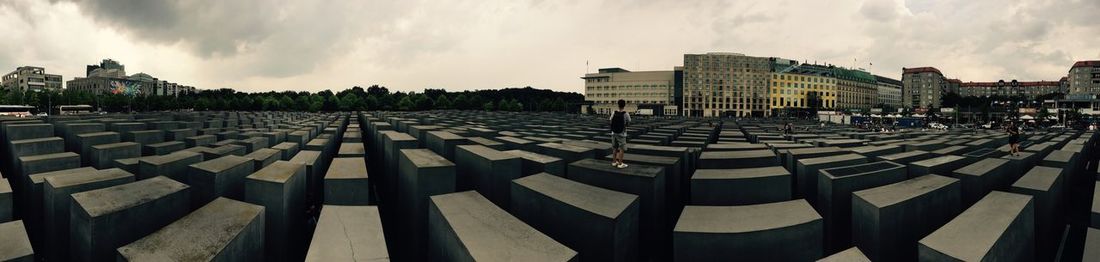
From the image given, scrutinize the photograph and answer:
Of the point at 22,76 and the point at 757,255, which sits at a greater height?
the point at 22,76

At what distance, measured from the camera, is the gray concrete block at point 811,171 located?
8680 millimetres

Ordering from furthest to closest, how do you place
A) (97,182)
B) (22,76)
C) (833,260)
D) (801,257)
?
1. (22,76)
2. (97,182)
3. (801,257)
4. (833,260)

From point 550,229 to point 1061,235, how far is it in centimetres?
1222

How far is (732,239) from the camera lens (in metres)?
4.76

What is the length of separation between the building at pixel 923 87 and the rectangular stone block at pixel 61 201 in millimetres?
190970

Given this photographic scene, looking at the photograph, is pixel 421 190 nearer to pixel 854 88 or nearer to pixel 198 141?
pixel 198 141

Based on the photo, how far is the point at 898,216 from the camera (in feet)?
19.6

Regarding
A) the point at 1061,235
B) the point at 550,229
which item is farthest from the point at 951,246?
the point at 1061,235

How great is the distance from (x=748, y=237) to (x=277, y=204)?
6779mm

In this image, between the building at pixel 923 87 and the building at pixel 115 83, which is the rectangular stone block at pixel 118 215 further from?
the building at pixel 923 87

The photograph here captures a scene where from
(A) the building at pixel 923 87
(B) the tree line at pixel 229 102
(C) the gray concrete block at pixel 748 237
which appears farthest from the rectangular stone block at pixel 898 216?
(A) the building at pixel 923 87

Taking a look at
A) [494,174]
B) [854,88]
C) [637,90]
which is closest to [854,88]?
[854,88]

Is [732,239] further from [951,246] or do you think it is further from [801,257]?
[951,246]

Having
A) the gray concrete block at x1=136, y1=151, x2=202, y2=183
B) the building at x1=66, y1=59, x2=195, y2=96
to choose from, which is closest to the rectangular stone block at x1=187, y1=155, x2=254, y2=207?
the gray concrete block at x1=136, y1=151, x2=202, y2=183
